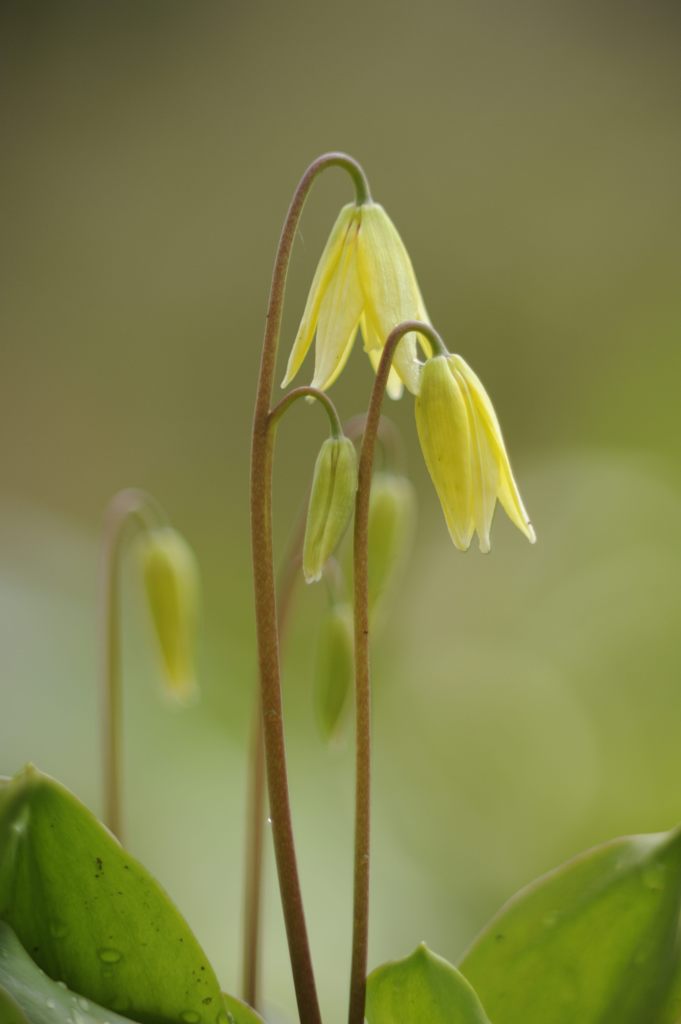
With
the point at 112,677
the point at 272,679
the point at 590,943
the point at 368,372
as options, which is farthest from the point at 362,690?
the point at 368,372

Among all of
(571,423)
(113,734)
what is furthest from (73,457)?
(113,734)

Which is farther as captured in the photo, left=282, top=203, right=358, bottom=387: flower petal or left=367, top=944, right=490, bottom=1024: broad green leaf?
left=282, top=203, right=358, bottom=387: flower petal

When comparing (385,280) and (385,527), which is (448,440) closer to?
(385,280)

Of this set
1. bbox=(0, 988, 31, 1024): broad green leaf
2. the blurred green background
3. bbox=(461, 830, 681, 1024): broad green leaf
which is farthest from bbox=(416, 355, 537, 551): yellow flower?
the blurred green background

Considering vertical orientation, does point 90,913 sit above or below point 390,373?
below

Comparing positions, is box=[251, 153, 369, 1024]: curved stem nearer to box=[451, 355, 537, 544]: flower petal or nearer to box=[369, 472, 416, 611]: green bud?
box=[451, 355, 537, 544]: flower petal
